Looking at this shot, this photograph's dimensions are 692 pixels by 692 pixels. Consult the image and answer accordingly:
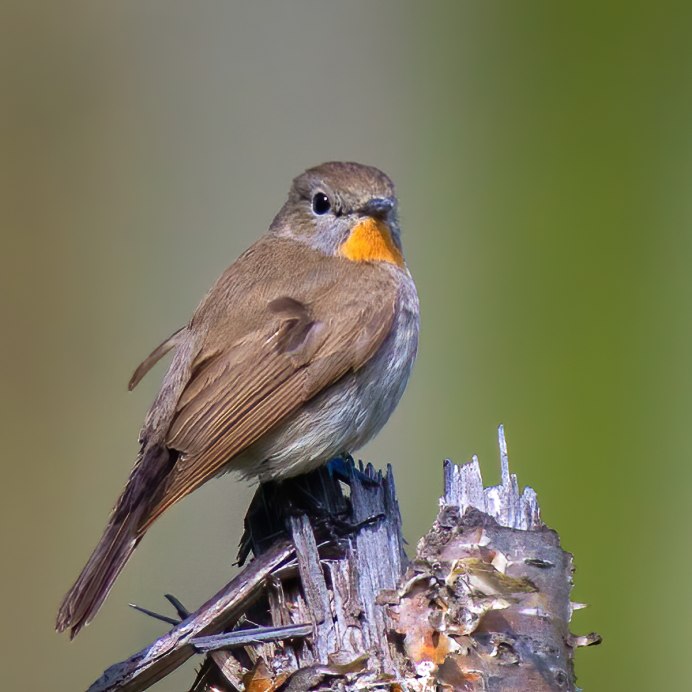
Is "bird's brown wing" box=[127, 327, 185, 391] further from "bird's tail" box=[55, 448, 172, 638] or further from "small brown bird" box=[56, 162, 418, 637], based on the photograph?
"bird's tail" box=[55, 448, 172, 638]

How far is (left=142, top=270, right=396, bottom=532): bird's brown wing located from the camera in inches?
127

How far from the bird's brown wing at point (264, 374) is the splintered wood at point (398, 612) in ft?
1.21

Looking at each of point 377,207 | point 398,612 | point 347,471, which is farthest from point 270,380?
point 398,612

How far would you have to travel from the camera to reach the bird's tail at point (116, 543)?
9.94ft

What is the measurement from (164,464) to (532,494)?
3.76 feet

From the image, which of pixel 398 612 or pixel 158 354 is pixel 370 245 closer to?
pixel 158 354

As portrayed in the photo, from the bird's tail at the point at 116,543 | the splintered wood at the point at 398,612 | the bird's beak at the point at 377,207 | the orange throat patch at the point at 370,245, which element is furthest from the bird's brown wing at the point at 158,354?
the splintered wood at the point at 398,612

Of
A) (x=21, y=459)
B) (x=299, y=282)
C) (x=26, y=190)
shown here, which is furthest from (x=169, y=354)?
(x=26, y=190)

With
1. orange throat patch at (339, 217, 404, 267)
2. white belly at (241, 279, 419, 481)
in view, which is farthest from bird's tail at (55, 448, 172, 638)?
orange throat patch at (339, 217, 404, 267)

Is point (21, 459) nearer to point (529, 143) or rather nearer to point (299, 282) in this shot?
point (299, 282)

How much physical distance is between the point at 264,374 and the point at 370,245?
0.71 m

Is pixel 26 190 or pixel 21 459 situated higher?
pixel 26 190

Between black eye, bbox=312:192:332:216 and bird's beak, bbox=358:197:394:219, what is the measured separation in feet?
0.44

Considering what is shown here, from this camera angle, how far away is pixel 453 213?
6848mm
